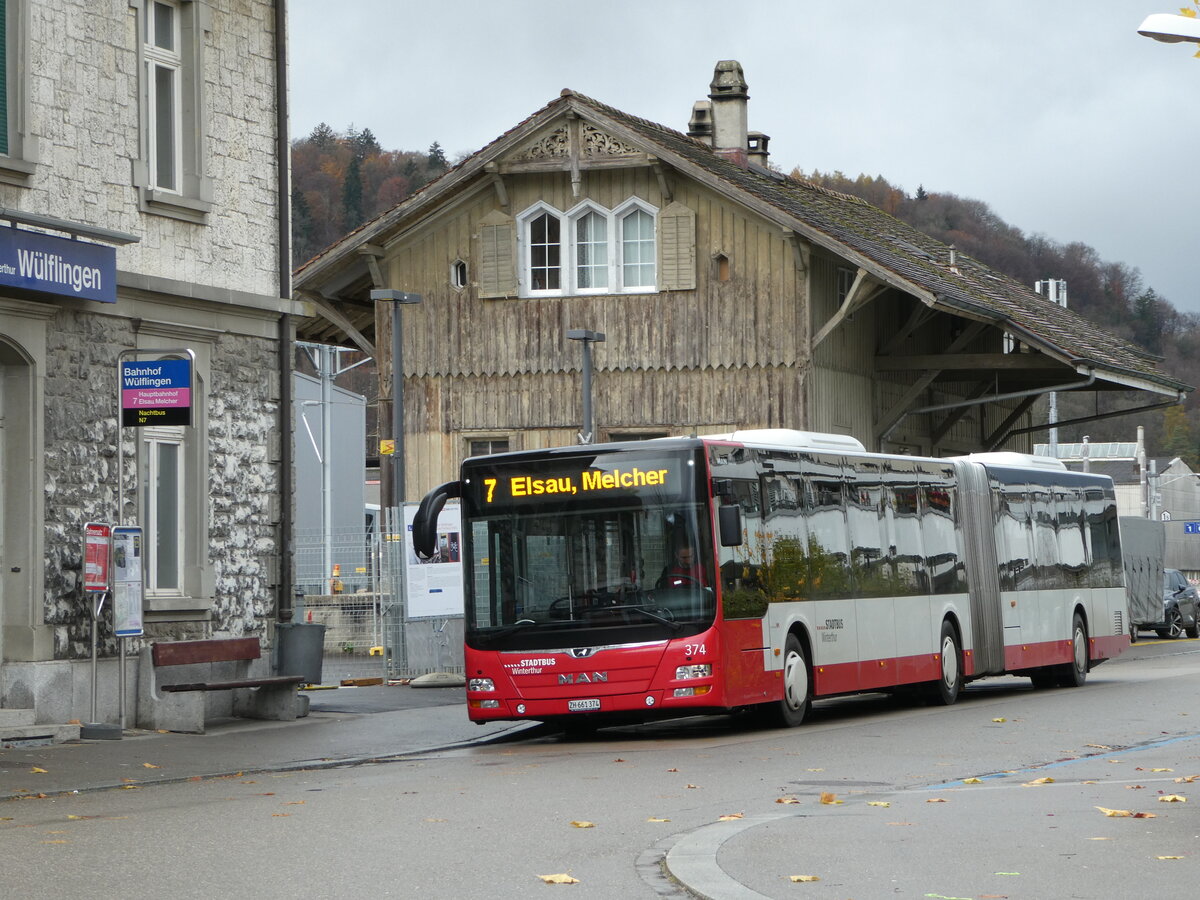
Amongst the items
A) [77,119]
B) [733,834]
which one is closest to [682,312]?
[77,119]

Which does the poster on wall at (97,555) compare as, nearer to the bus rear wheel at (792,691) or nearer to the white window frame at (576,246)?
the bus rear wheel at (792,691)

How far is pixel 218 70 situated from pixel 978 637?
35.3ft

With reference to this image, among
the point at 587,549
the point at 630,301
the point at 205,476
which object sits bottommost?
the point at 587,549

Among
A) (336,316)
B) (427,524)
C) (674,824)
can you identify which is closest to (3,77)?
(427,524)

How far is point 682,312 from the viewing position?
31125mm

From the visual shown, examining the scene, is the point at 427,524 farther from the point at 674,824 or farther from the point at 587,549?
the point at 674,824

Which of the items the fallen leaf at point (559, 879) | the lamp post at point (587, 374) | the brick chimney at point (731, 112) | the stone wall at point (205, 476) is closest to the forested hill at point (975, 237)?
the brick chimney at point (731, 112)

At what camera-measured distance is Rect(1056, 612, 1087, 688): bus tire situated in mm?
25312

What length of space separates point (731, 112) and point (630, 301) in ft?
24.1

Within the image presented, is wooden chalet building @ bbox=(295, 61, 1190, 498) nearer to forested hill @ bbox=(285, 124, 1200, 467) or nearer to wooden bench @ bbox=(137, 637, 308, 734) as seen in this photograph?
wooden bench @ bbox=(137, 637, 308, 734)

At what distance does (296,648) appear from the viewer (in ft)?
64.3

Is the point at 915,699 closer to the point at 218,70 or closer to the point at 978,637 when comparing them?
the point at 978,637

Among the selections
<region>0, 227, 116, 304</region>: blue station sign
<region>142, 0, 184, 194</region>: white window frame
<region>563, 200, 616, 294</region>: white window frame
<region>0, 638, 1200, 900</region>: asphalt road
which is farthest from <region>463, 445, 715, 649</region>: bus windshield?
<region>563, 200, 616, 294</region>: white window frame

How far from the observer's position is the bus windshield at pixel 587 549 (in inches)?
672
